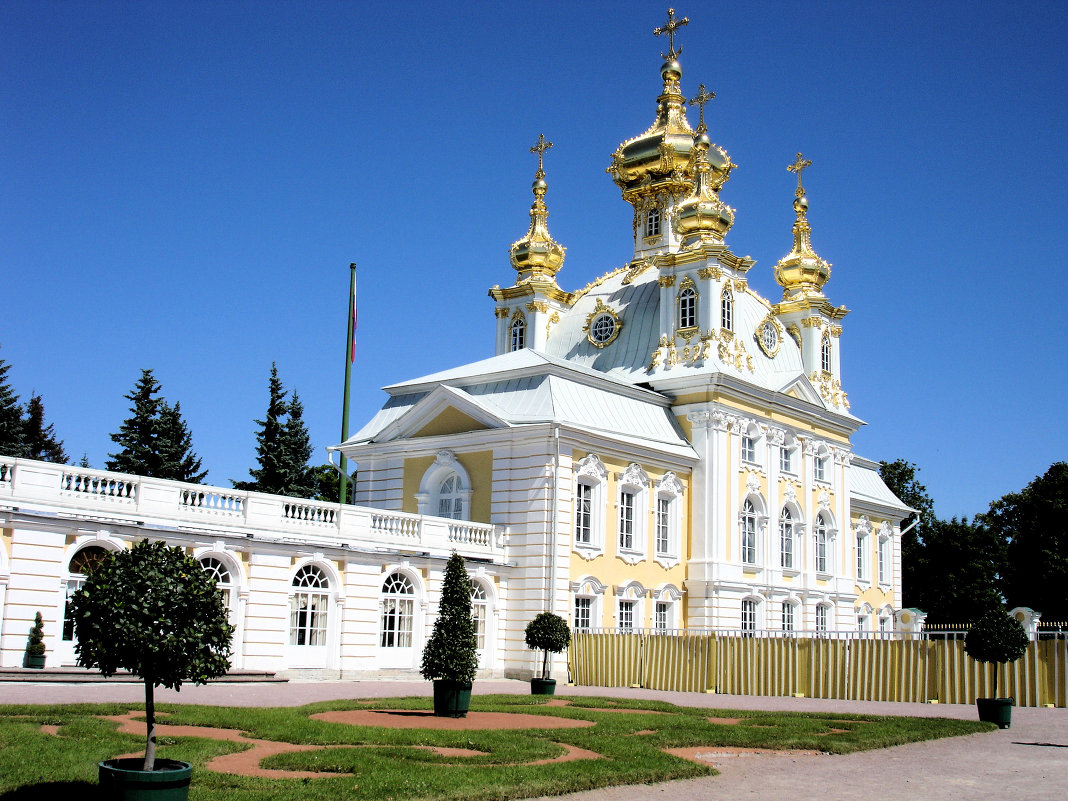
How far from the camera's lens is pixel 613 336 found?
3912 centimetres

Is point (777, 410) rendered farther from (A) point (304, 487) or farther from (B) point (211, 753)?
(B) point (211, 753)

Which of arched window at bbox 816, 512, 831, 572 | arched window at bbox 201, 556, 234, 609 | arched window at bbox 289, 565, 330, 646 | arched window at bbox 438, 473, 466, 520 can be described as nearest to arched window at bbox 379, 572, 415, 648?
arched window at bbox 289, 565, 330, 646

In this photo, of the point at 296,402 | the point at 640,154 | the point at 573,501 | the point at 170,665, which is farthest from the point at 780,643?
the point at 296,402

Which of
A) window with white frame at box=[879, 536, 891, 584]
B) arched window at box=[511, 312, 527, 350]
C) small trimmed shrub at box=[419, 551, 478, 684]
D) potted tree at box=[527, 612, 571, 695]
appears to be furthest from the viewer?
window with white frame at box=[879, 536, 891, 584]

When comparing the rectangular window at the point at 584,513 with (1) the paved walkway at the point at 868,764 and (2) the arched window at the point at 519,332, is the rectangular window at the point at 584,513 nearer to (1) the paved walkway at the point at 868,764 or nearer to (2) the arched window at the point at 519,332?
(1) the paved walkway at the point at 868,764

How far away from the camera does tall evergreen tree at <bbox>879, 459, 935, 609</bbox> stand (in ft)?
197

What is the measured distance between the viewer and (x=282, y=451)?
158ft

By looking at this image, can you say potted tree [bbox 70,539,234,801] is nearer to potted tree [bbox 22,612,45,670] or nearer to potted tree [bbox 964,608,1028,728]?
potted tree [bbox 22,612,45,670]

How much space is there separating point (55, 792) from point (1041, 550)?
53.2 meters

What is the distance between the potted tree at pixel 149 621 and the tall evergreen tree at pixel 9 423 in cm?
3673

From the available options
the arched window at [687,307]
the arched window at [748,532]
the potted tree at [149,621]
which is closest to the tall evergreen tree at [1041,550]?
the arched window at [748,532]

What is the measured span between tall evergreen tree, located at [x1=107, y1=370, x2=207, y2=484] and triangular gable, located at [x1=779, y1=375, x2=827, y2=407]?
23.9 meters

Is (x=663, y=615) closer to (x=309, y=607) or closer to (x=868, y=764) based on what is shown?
(x=309, y=607)

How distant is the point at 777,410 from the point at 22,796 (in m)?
30.7
